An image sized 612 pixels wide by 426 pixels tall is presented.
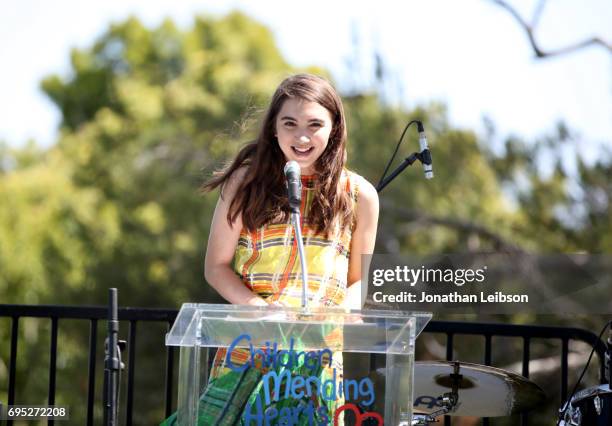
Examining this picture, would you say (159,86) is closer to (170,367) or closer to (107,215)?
(107,215)

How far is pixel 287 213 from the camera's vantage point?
3088 millimetres

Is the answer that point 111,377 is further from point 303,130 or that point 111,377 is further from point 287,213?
point 303,130

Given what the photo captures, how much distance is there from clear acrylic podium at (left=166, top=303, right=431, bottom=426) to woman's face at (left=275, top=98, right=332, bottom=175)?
0.70 m

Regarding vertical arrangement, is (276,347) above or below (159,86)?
below

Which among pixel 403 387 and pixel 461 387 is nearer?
pixel 403 387

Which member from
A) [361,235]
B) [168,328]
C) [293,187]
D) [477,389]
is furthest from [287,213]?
[168,328]

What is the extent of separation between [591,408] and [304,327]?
3.68 ft

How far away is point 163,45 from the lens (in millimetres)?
38938

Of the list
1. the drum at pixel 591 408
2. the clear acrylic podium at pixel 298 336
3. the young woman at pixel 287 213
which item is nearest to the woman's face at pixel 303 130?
the young woman at pixel 287 213

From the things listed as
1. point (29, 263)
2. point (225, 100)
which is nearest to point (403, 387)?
point (225, 100)

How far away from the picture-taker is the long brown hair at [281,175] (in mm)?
3068

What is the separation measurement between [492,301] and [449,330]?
922mm

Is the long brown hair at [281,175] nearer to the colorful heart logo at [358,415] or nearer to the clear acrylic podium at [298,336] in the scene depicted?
the clear acrylic podium at [298,336]

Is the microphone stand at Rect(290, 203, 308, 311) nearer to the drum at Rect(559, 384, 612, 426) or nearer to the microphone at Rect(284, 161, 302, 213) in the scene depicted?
the microphone at Rect(284, 161, 302, 213)
